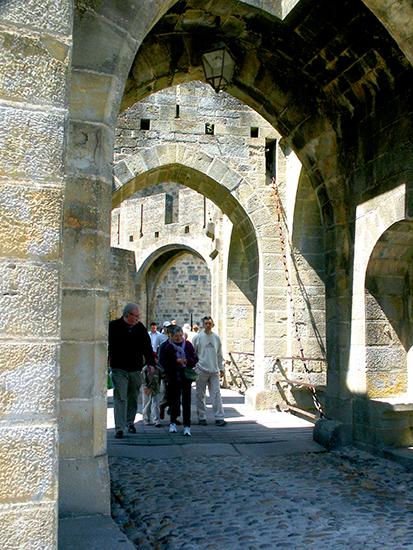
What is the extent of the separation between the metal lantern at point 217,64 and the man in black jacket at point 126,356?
2.27 meters

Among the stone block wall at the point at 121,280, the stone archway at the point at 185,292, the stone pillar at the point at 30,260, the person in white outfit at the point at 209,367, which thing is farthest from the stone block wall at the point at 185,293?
the stone pillar at the point at 30,260

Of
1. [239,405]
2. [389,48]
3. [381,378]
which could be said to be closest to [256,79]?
[389,48]

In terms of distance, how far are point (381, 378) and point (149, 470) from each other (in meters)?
2.20

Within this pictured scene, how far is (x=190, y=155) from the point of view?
1005cm

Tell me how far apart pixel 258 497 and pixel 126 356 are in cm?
229

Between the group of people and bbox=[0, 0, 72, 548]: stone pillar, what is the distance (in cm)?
413

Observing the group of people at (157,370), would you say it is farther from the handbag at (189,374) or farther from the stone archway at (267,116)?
the stone archway at (267,116)

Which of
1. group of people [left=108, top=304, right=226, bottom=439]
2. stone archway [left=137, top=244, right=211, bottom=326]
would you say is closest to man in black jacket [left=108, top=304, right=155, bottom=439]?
group of people [left=108, top=304, right=226, bottom=439]

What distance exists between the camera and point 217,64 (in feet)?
18.2

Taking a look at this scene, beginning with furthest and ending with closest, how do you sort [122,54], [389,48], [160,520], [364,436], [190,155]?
[190,155], [364,436], [389,48], [160,520], [122,54]

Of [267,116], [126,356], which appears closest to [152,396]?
[126,356]

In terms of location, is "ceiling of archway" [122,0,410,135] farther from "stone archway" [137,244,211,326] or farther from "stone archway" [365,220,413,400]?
"stone archway" [137,244,211,326]

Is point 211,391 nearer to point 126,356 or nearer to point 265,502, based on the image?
point 126,356

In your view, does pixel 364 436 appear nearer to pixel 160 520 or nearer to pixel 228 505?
pixel 228 505
